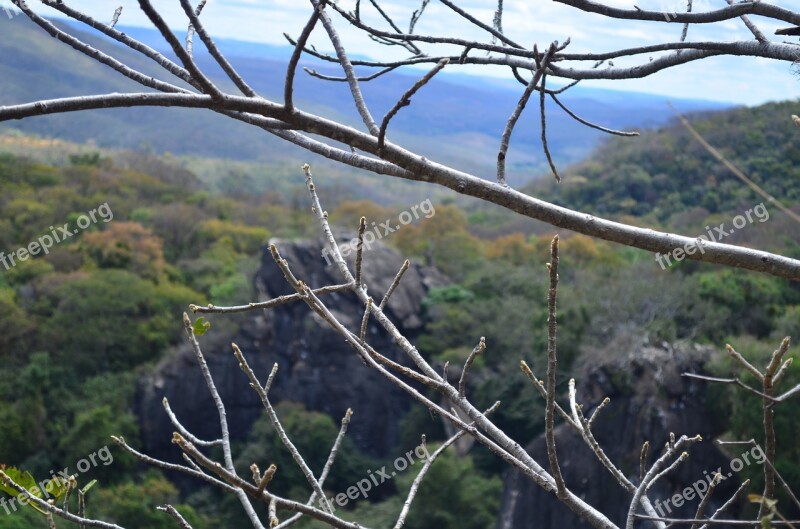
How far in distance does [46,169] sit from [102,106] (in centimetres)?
2784

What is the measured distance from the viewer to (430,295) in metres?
17.1

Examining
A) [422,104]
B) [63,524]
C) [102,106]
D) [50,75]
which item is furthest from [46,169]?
[422,104]

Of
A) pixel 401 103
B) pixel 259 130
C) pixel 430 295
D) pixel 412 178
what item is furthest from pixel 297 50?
pixel 259 130

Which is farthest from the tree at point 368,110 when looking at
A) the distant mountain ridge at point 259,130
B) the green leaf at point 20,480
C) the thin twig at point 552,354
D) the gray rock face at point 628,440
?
the distant mountain ridge at point 259,130

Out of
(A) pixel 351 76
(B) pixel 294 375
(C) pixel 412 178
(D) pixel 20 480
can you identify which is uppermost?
(A) pixel 351 76

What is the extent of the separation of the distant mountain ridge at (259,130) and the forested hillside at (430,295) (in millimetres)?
7676

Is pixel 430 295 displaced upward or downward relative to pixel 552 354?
downward

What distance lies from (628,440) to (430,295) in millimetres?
6954

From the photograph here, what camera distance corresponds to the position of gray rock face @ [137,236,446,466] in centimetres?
1556

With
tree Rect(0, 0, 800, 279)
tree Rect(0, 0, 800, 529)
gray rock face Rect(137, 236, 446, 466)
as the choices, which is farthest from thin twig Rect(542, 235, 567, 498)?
gray rock face Rect(137, 236, 446, 466)

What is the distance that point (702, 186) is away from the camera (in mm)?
23312

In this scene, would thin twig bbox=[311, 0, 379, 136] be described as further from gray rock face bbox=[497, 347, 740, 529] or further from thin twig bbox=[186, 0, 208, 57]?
gray rock face bbox=[497, 347, 740, 529]

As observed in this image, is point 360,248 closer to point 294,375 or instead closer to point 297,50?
point 297,50

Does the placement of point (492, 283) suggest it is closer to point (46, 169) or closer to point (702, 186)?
point (702, 186)
